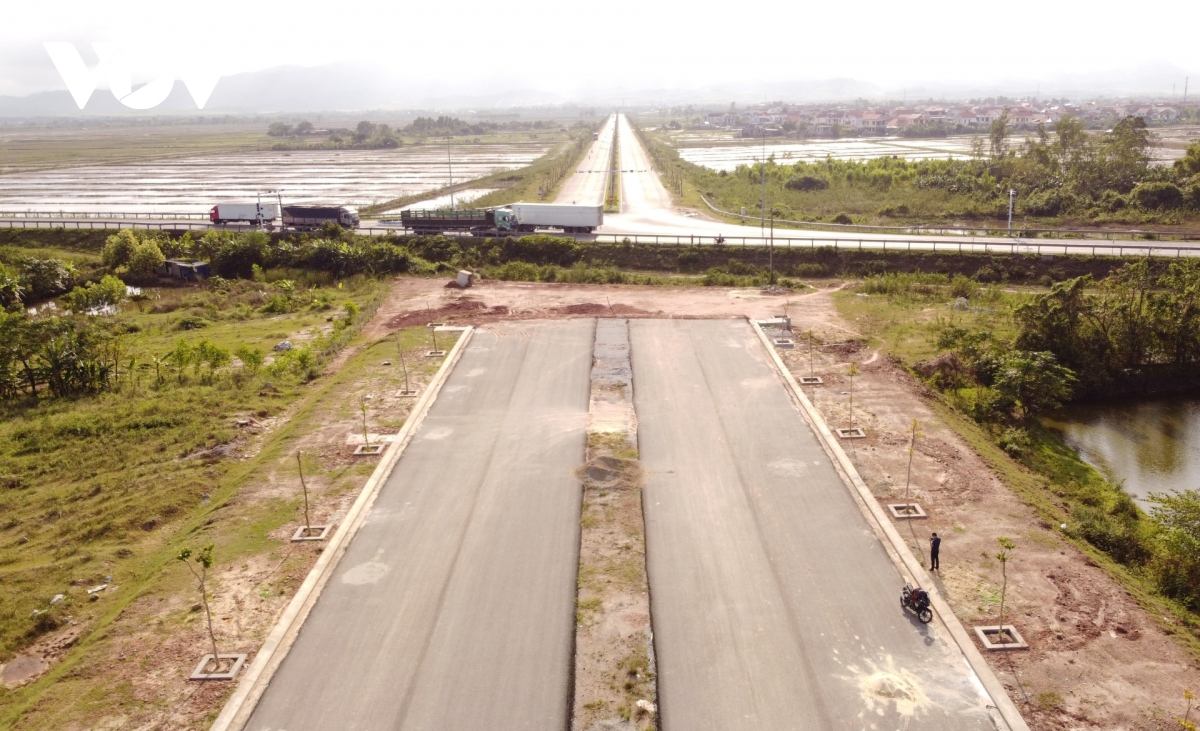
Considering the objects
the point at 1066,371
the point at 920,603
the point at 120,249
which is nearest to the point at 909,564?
the point at 920,603

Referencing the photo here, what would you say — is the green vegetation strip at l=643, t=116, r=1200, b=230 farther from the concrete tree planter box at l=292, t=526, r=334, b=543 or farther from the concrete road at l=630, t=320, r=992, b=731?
the concrete tree planter box at l=292, t=526, r=334, b=543

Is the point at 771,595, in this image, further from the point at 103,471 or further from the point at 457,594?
the point at 103,471

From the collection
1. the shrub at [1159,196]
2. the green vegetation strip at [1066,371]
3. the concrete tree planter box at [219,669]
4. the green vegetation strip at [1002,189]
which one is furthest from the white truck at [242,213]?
the shrub at [1159,196]

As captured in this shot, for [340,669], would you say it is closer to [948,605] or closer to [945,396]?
[948,605]

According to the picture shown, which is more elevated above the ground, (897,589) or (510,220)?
(510,220)

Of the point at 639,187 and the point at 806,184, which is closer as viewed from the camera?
the point at 806,184

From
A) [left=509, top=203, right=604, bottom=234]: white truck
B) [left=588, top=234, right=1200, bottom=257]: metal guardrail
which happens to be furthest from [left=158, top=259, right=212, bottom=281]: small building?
[left=588, top=234, right=1200, bottom=257]: metal guardrail
